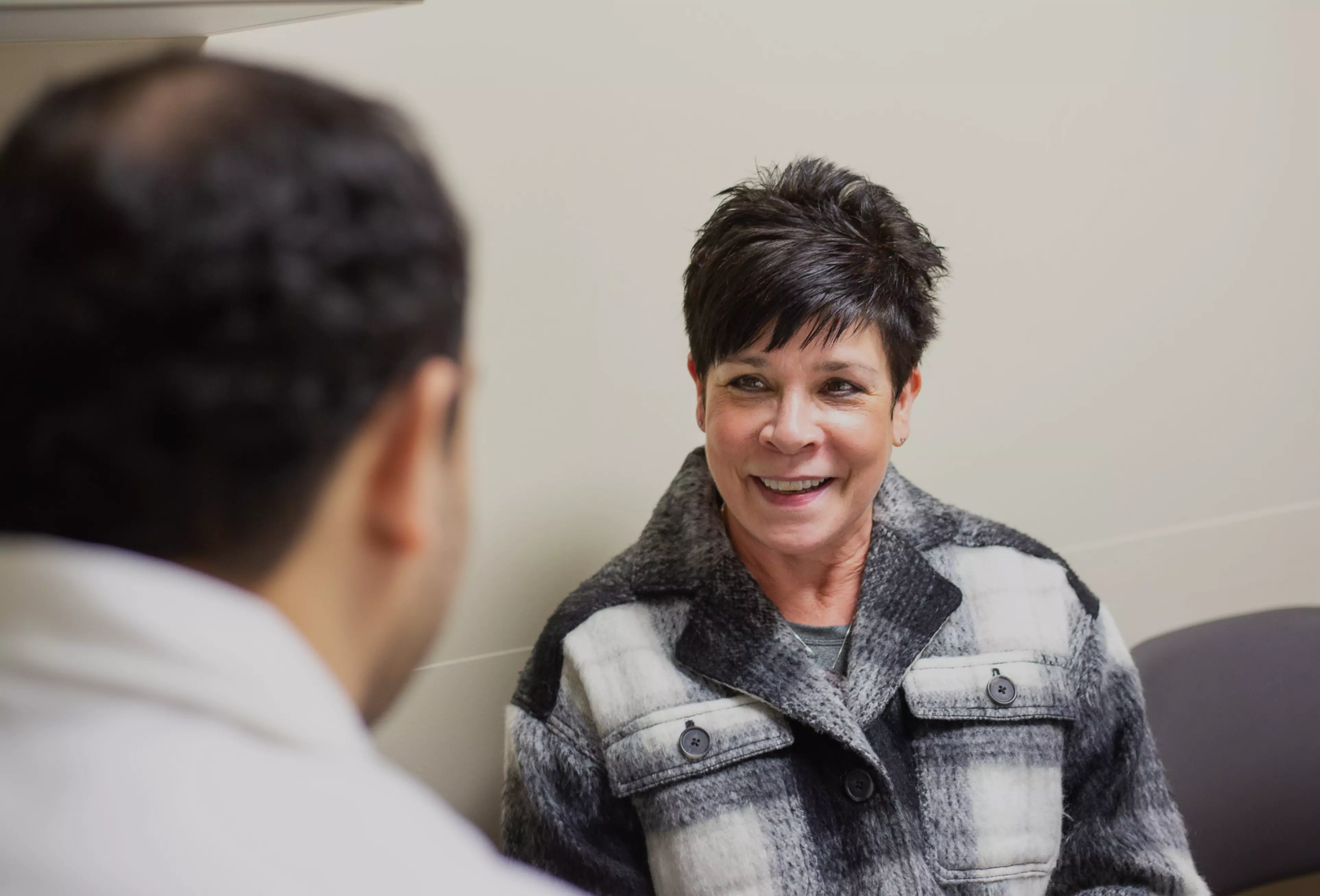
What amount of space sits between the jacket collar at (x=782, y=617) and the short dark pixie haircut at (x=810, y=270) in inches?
6.5

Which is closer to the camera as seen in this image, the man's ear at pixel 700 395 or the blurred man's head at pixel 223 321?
the blurred man's head at pixel 223 321

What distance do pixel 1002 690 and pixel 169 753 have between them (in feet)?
3.22

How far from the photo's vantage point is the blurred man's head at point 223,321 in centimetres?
42

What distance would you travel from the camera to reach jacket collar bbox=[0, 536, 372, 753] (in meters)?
0.43

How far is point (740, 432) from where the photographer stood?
1194mm

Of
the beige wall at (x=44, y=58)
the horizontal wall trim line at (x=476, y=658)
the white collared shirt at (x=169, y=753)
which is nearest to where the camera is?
the white collared shirt at (x=169, y=753)

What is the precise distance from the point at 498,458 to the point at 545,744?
35 cm

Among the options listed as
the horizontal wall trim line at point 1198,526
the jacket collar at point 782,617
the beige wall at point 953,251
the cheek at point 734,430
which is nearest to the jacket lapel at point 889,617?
the jacket collar at point 782,617

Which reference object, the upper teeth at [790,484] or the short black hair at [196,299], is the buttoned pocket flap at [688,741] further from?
the short black hair at [196,299]

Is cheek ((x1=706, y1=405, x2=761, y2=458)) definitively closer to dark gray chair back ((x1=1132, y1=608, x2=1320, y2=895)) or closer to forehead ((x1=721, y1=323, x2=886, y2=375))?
forehead ((x1=721, y1=323, x2=886, y2=375))

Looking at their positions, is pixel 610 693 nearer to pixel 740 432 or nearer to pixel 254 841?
pixel 740 432

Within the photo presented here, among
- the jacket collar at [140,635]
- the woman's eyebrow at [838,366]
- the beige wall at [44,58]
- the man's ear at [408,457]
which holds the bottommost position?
the woman's eyebrow at [838,366]

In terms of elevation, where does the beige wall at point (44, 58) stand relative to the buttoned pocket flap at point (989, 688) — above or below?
above

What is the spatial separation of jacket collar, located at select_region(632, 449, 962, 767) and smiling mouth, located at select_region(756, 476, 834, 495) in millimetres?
95
